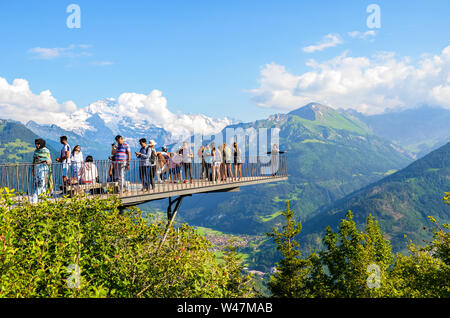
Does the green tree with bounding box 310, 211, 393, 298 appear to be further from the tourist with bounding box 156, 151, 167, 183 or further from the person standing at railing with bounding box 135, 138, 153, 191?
the person standing at railing with bounding box 135, 138, 153, 191

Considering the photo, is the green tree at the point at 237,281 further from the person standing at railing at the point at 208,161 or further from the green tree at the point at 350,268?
the green tree at the point at 350,268

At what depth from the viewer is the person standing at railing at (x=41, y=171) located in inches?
522

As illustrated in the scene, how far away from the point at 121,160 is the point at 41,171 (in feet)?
11.3

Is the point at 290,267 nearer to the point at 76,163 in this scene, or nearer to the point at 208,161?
the point at 208,161

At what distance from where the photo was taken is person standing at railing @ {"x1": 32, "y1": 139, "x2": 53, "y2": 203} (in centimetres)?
1327

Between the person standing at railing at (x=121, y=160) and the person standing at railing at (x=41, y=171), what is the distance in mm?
2943

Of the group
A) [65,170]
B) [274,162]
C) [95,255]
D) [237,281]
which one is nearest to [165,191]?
[65,170]

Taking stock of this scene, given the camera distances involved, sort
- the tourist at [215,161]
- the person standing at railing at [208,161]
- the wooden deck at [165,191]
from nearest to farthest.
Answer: the wooden deck at [165,191], the tourist at [215,161], the person standing at railing at [208,161]

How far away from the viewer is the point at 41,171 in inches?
527

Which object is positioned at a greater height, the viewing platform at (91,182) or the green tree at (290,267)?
the viewing platform at (91,182)

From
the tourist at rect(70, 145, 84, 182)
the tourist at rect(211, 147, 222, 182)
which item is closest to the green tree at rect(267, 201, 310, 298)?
the tourist at rect(211, 147, 222, 182)

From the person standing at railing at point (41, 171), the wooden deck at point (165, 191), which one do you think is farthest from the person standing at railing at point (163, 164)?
the person standing at railing at point (41, 171)

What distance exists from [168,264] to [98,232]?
251 centimetres
